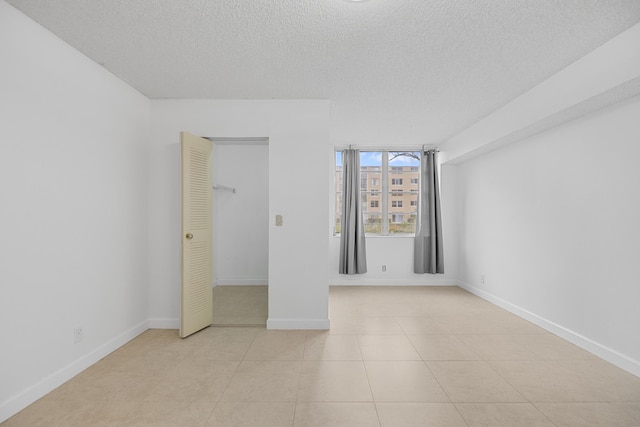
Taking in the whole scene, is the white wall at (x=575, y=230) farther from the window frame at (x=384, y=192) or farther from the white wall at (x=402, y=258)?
the window frame at (x=384, y=192)

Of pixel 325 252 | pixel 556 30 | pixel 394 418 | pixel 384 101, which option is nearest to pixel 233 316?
pixel 325 252

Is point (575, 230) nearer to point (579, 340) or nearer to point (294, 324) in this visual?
point (579, 340)

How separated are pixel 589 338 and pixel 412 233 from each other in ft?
10.0

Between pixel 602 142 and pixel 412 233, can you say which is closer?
pixel 602 142

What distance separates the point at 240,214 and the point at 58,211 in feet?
11.2

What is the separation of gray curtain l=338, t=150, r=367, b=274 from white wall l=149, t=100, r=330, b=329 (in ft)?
6.42

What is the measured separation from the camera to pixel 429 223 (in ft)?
17.5

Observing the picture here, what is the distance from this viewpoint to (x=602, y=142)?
2.68m

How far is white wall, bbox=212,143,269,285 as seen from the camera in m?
5.51

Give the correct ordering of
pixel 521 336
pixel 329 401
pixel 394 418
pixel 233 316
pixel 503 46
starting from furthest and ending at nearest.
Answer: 1. pixel 233 316
2. pixel 521 336
3. pixel 503 46
4. pixel 329 401
5. pixel 394 418

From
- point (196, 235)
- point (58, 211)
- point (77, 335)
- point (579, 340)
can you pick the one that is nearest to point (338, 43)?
point (196, 235)

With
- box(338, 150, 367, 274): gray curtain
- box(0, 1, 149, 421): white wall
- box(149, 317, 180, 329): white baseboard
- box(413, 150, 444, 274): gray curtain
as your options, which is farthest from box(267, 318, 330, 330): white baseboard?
box(413, 150, 444, 274): gray curtain

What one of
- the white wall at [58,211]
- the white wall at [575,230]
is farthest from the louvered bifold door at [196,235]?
the white wall at [575,230]

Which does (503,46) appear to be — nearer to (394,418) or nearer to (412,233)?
(394,418)
